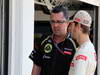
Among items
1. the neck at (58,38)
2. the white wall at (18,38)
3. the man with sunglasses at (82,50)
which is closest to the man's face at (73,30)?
the man with sunglasses at (82,50)

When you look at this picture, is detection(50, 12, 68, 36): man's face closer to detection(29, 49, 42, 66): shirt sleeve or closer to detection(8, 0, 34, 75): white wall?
detection(29, 49, 42, 66): shirt sleeve

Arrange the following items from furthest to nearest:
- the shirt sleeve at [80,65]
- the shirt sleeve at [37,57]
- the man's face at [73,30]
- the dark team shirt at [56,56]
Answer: the shirt sleeve at [37,57] < the dark team shirt at [56,56] < the man's face at [73,30] < the shirt sleeve at [80,65]

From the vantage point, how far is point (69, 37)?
3076 millimetres

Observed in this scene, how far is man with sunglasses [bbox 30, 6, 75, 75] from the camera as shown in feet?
9.66

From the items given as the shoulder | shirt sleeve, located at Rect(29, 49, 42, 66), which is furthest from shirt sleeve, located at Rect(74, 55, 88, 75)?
shirt sleeve, located at Rect(29, 49, 42, 66)

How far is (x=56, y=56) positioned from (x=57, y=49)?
67mm

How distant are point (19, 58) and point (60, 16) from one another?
1.38 m

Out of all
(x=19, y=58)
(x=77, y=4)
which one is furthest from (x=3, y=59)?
(x=77, y=4)

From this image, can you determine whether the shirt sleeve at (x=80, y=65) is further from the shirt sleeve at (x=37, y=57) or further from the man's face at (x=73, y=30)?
the shirt sleeve at (x=37, y=57)

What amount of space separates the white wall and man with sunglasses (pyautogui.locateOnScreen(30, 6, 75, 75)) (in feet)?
3.68

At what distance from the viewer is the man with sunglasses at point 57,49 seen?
2.95 meters

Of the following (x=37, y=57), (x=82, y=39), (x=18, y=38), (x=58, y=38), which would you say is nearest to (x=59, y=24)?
(x=58, y=38)

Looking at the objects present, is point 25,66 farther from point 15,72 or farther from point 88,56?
point 88,56

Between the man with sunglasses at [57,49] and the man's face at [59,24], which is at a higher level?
the man's face at [59,24]
